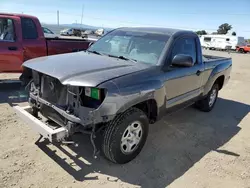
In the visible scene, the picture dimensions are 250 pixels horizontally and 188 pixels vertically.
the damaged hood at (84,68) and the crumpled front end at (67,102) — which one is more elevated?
the damaged hood at (84,68)

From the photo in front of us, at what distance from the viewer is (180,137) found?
4441mm

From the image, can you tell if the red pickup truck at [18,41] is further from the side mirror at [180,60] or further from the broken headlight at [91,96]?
the side mirror at [180,60]

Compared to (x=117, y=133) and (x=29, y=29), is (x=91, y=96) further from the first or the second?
(x=29, y=29)

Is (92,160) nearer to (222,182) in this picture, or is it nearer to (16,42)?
(222,182)

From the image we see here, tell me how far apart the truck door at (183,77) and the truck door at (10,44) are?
4068 mm

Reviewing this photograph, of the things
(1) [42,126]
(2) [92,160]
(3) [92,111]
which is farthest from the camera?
(2) [92,160]

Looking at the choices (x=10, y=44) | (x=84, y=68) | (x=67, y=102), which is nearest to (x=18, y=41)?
(x=10, y=44)

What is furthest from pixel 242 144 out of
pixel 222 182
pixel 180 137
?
pixel 222 182

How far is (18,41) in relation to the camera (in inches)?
240

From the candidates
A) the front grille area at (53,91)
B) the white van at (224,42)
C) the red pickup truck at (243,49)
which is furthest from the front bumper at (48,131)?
the white van at (224,42)

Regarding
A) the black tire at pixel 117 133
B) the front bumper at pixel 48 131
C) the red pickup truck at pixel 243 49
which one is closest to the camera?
the front bumper at pixel 48 131

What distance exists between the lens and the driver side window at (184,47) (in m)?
4.04

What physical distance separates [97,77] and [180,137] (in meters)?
2.29

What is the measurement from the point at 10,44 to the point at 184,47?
4239mm
